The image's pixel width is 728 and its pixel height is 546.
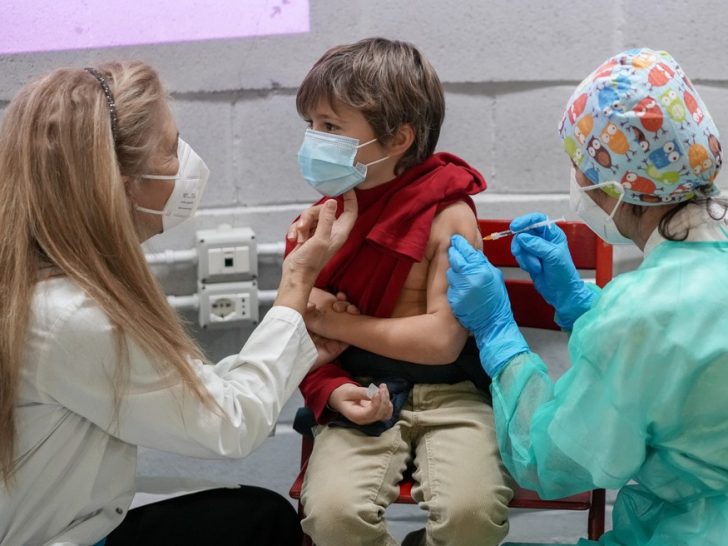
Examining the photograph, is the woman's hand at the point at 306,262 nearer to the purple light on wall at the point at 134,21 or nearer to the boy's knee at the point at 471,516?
the boy's knee at the point at 471,516

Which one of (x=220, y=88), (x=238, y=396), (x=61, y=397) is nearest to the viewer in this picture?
(x=61, y=397)

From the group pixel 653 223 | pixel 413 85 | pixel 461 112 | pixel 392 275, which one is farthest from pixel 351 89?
pixel 653 223

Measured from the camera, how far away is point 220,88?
221 cm

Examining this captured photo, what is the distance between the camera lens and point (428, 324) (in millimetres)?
1817

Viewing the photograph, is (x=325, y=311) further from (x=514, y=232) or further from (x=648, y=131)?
(x=648, y=131)

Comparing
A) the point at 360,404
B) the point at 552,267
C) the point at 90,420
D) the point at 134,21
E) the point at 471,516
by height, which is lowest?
the point at 471,516

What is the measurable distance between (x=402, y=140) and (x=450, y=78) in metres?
0.40

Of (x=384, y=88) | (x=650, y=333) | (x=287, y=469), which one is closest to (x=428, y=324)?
(x=384, y=88)

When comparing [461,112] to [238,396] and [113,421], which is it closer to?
[238,396]

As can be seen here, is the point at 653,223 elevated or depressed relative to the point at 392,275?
elevated

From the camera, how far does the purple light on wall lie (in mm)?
2123

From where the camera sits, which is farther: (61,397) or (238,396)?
(238,396)

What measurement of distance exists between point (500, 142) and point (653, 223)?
0.84m

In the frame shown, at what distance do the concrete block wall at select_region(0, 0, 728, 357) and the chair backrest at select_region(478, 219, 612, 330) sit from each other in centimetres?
25
